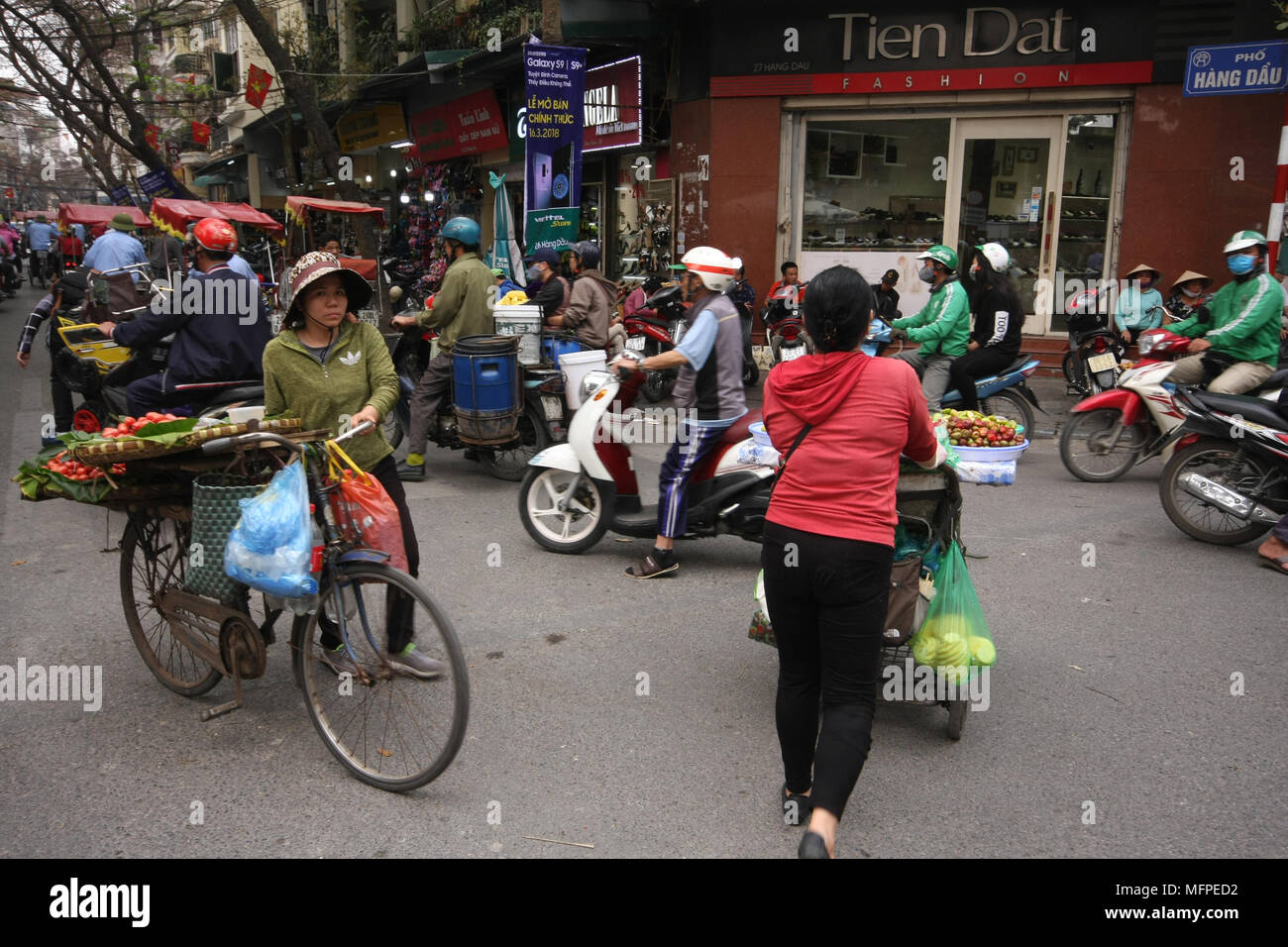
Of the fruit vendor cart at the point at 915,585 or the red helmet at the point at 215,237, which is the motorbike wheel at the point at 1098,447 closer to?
the fruit vendor cart at the point at 915,585

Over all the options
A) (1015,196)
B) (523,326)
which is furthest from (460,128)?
(523,326)

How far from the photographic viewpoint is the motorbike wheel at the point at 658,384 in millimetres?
11141

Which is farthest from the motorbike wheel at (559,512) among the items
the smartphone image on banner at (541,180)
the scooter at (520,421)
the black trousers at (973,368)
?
the smartphone image on banner at (541,180)

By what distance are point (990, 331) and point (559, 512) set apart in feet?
13.8

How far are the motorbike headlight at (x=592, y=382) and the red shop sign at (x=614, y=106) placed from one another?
9.05m

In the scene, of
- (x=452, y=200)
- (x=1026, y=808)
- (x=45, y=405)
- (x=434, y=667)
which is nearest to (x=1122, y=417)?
(x=1026, y=808)

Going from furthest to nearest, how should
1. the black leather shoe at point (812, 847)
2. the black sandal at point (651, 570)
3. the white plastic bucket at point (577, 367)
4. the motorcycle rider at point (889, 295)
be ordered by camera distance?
1. the motorcycle rider at point (889, 295)
2. the white plastic bucket at point (577, 367)
3. the black sandal at point (651, 570)
4. the black leather shoe at point (812, 847)

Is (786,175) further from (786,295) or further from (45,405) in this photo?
(45,405)

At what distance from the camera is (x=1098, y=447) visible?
7777mm

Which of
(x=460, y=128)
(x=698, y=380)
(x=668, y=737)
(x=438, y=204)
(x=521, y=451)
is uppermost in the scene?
(x=460, y=128)

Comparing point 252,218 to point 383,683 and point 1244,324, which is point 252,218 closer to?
point 1244,324

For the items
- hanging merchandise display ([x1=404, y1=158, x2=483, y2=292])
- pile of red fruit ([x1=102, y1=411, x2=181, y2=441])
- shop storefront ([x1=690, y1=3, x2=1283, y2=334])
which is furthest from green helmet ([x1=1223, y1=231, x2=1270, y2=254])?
hanging merchandise display ([x1=404, y1=158, x2=483, y2=292])

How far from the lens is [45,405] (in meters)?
10.8

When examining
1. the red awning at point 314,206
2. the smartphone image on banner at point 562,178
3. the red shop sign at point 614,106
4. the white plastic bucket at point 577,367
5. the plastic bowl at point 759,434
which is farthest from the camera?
the red awning at point 314,206
